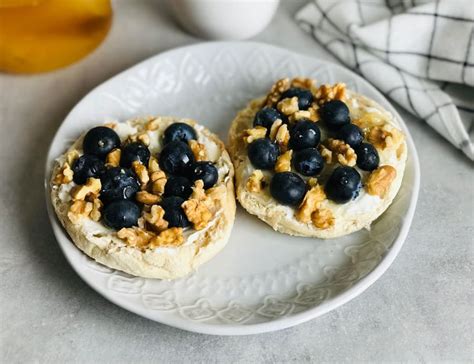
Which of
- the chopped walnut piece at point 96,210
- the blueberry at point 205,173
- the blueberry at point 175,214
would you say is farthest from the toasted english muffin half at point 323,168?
the chopped walnut piece at point 96,210

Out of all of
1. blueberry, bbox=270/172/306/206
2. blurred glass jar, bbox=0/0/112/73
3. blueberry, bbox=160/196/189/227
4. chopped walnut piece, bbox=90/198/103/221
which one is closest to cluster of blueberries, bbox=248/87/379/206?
blueberry, bbox=270/172/306/206

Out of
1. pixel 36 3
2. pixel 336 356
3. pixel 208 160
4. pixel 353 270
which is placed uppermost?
pixel 36 3

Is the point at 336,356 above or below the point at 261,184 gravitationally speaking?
below

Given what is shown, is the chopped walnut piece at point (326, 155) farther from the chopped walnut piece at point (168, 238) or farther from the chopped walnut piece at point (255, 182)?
the chopped walnut piece at point (168, 238)

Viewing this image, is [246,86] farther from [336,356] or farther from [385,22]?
[336,356]

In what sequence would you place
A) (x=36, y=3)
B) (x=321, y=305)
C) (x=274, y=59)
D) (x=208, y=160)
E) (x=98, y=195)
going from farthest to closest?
(x=274, y=59), (x=36, y=3), (x=208, y=160), (x=98, y=195), (x=321, y=305)

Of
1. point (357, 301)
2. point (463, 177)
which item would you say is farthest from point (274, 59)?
point (357, 301)

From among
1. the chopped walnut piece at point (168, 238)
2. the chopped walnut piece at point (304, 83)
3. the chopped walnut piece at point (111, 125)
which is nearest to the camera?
the chopped walnut piece at point (168, 238)
